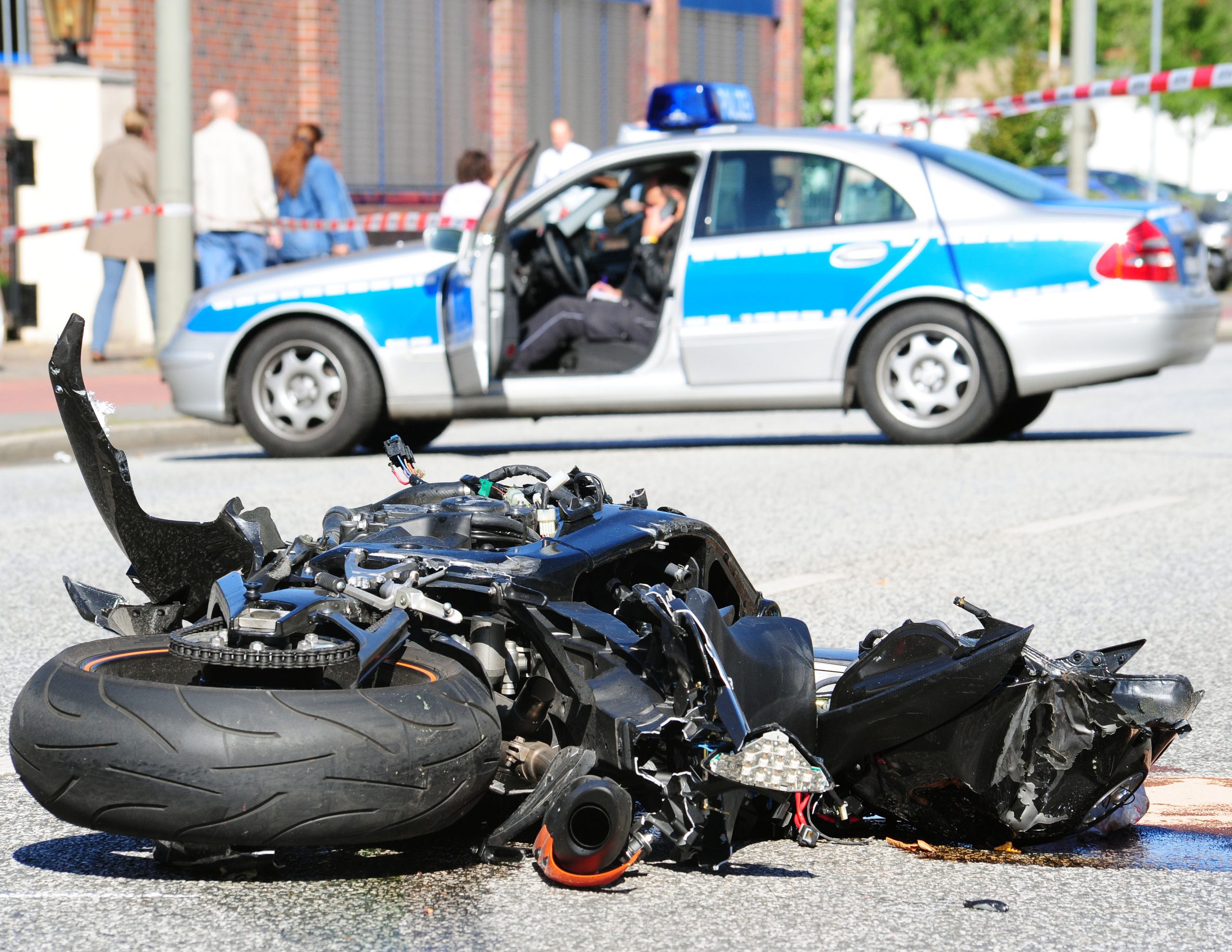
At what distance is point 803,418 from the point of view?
12758 millimetres

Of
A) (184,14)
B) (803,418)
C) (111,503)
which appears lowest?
(803,418)

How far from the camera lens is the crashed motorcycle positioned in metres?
3.14

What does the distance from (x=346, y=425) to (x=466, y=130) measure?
14.9m

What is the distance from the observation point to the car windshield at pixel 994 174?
34.1ft

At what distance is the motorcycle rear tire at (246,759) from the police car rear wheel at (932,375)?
732 centimetres

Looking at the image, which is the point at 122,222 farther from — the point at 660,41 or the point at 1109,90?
the point at 660,41

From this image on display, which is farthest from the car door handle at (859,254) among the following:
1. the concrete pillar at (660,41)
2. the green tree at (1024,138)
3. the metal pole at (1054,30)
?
the metal pole at (1054,30)

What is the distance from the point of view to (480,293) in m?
10.0

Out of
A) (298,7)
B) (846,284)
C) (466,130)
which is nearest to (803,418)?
(846,284)

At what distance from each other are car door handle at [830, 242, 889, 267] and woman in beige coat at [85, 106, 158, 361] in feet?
22.8

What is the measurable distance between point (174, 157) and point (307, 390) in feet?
13.4

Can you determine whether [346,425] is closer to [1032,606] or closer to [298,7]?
[1032,606]

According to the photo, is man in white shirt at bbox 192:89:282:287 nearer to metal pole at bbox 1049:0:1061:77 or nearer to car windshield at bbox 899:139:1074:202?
car windshield at bbox 899:139:1074:202

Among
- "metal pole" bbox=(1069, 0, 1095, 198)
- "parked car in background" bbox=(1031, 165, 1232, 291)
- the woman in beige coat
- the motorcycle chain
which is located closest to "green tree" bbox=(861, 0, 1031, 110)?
"parked car in background" bbox=(1031, 165, 1232, 291)
